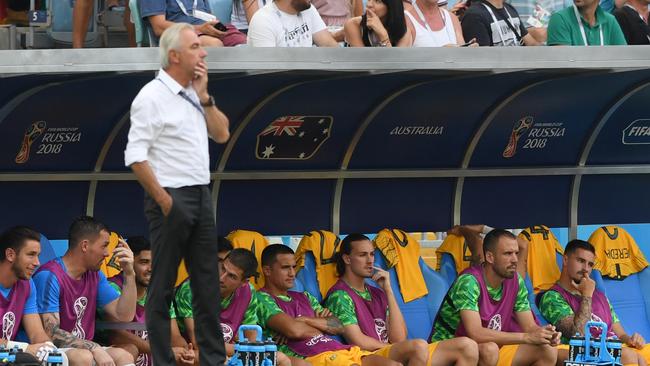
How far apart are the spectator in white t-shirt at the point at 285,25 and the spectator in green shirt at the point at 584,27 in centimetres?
159

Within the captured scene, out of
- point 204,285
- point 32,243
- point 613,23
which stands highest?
point 613,23

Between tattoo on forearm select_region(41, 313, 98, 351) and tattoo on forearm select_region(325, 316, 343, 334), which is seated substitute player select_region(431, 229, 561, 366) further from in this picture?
tattoo on forearm select_region(41, 313, 98, 351)

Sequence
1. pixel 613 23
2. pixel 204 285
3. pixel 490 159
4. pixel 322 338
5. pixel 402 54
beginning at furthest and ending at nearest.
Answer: pixel 490 159 → pixel 613 23 → pixel 322 338 → pixel 402 54 → pixel 204 285

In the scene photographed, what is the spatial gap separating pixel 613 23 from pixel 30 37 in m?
4.08

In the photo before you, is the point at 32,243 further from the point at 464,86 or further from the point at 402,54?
the point at 464,86

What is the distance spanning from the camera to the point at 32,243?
9.01 m

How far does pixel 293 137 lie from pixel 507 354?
211 centimetres

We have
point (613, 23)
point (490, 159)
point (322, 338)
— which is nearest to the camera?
point (322, 338)

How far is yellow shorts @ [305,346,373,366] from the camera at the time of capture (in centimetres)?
975

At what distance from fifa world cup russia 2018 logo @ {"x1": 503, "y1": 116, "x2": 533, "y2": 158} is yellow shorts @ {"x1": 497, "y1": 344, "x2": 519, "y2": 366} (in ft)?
6.32

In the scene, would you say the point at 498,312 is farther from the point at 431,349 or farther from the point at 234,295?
the point at 234,295

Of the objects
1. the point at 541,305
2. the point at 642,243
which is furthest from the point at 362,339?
the point at 642,243

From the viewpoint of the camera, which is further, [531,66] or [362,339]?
[362,339]

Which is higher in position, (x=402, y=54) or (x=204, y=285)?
(x=402, y=54)
